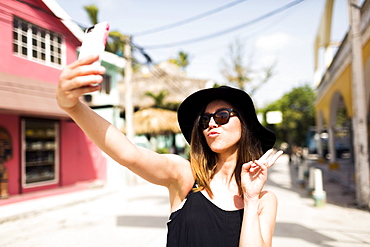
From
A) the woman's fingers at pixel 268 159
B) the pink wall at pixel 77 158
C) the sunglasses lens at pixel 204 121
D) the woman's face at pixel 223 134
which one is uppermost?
the sunglasses lens at pixel 204 121

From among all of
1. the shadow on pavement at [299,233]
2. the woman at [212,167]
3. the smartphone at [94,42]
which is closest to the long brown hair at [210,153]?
the woman at [212,167]

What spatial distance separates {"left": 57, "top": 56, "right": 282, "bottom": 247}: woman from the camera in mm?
1259

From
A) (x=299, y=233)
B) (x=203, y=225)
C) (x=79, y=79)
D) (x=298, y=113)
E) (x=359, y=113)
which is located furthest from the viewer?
(x=298, y=113)

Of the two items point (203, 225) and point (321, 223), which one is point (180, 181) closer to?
point (203, 225)

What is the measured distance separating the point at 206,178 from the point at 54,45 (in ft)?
25.1

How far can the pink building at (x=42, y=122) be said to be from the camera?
6.77 metres

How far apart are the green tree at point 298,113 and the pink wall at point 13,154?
1196 inches

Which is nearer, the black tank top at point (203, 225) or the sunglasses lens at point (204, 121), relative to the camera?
the black tank top at point (203, 225)

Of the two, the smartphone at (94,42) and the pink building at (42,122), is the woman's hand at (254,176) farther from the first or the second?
the pink building at (42,122)

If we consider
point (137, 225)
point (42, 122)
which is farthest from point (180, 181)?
point (42, 122)

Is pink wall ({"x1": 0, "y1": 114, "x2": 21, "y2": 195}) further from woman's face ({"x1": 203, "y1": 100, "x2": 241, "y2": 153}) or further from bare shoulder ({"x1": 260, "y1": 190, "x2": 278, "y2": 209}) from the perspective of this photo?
bare shoulder ({"x1": 260, "y1": 190, "x2": 278, "y2": 209})

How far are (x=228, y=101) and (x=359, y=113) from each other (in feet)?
21.7

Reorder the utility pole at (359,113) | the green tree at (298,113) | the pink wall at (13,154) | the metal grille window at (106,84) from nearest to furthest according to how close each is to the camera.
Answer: the utility pole at (359,113)
the pink wall at (13,154)
the metal grille window at (106,84)
the green tree at (298,113)

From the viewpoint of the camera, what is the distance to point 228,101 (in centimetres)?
170
